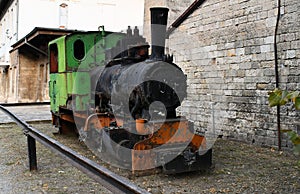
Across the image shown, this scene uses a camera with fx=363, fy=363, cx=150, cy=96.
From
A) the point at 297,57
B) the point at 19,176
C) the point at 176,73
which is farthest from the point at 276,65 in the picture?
the point at 19,176

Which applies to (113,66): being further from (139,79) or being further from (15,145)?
(15,145)

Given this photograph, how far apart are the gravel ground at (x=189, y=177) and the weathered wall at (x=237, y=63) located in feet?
3.75

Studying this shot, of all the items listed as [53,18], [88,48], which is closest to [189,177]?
[88,48]

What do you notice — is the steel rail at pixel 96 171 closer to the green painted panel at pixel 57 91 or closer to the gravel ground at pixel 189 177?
the gravel ground at pixel 189 177

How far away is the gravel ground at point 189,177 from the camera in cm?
459

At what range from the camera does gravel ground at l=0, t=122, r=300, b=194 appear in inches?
181

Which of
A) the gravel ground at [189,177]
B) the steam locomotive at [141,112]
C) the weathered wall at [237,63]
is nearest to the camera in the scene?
the gravel ground at [189,177]

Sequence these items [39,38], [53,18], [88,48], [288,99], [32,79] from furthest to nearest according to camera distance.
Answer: [32,79] < [53,18] < [39,38] < [88,48] < [288,99]

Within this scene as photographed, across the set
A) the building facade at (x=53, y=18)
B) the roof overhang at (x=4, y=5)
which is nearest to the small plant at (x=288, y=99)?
the building facade at (x=53, y=18)

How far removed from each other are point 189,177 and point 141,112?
1.16 meters

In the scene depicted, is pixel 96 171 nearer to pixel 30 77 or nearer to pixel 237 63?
pixel 237 63

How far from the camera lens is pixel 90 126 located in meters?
6.34

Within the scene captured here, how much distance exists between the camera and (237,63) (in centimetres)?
826

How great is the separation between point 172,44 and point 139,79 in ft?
17.6
